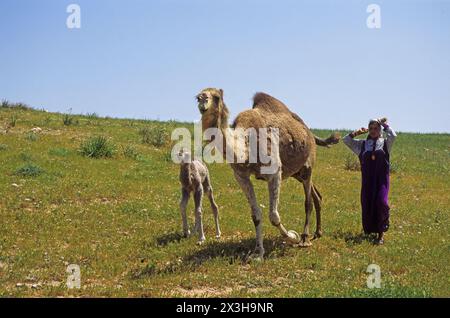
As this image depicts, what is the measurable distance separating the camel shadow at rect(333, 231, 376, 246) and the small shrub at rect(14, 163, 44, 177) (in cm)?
920

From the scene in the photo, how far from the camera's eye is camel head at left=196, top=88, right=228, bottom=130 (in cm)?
859

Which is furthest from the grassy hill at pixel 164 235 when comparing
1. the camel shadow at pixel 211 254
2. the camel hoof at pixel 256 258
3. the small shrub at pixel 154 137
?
the small shrub at pixel 154 137

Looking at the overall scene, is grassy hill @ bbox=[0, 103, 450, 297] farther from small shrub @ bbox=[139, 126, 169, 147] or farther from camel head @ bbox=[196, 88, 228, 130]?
camel head @ bbox=[196, 88, 228, 130]

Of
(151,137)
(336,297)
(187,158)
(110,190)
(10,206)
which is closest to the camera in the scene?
(336,297)

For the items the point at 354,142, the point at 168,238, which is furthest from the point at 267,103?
the point at 168,238

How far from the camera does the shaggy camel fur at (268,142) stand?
881cm

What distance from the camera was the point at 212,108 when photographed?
8.73m

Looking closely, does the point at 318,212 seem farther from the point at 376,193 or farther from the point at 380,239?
the point at 380,239

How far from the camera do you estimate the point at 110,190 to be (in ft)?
48.5
